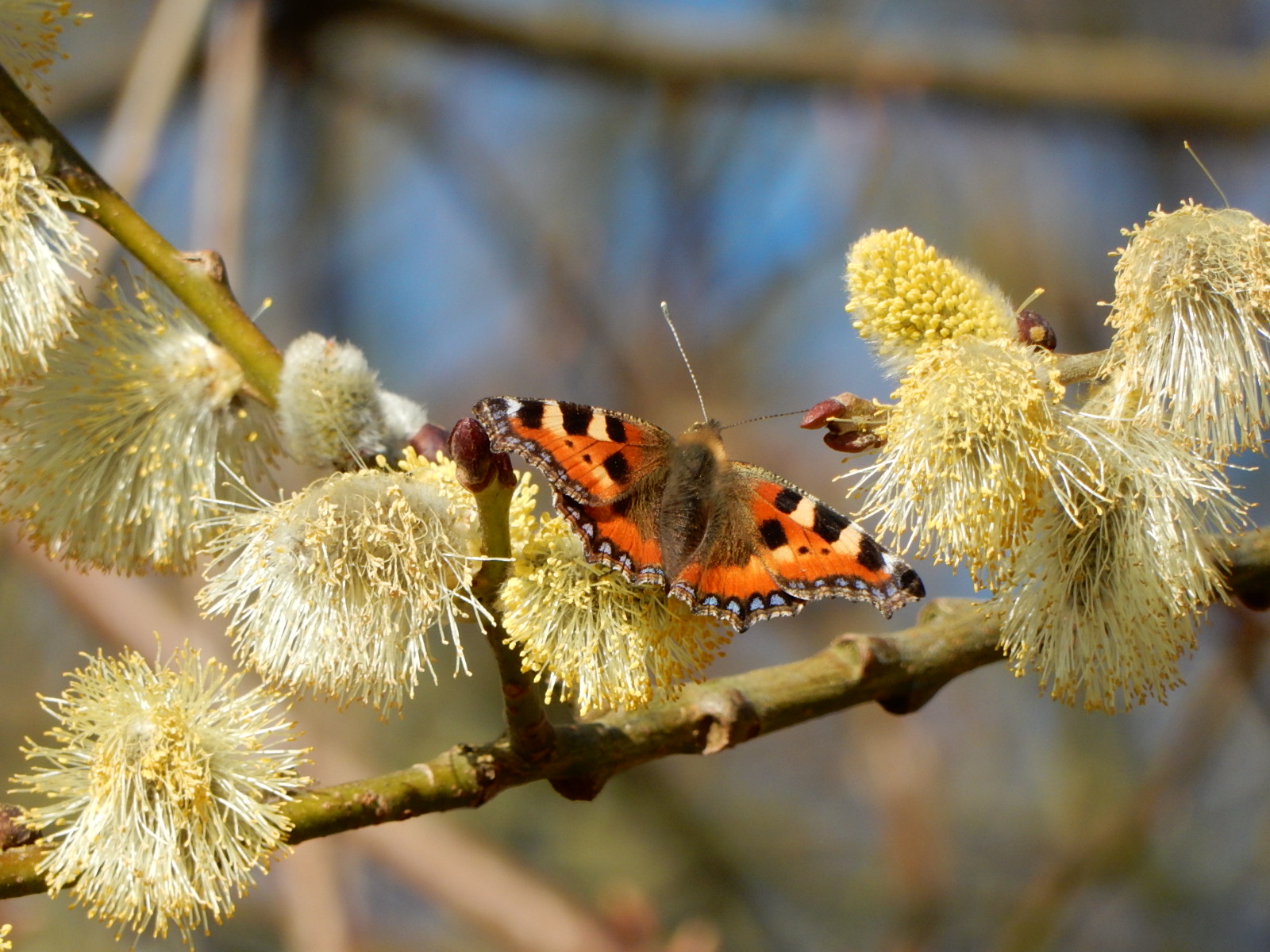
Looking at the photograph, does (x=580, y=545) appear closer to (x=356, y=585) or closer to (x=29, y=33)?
(x=356, y=585)

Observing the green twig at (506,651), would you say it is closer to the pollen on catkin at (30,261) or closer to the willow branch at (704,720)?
the willow branch at (704,720)

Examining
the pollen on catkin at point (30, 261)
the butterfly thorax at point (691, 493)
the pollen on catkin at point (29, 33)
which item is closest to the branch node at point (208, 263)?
the pollen on catkin at point (30, 261)

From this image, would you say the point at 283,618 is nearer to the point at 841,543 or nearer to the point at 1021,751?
the point at 841,543

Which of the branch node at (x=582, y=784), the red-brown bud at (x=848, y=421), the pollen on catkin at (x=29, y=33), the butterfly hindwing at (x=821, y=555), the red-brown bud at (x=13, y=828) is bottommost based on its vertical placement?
the branch node at (x=582, y=784)

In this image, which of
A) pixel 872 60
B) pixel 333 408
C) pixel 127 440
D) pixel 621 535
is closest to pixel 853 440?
pixel 621 535

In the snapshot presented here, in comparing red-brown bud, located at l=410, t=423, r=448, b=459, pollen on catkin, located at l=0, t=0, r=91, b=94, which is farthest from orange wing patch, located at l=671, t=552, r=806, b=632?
pollen on catkin, located at l=0, t=0, r=91, b=94

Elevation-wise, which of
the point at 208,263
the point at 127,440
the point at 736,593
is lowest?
the point at 736,593

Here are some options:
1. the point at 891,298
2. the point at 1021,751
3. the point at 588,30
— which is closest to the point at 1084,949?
the point at 1021,751
